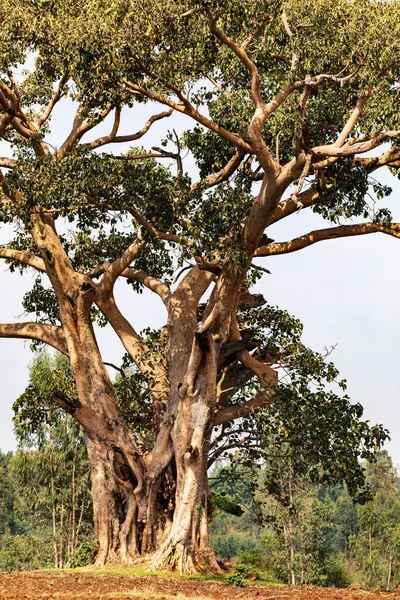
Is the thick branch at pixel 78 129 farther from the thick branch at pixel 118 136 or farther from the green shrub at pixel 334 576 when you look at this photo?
the green shrub at pixel 334 576

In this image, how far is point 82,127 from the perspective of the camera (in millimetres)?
22641

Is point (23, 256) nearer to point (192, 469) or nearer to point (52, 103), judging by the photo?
point (52, 103)

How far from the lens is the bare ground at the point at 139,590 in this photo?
13.3 m

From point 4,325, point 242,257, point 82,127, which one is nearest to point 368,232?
point 242,257

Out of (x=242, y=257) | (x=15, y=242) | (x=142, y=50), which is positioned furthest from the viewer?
(x=15, y=242)

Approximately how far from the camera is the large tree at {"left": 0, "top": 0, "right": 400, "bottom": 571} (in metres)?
17.0

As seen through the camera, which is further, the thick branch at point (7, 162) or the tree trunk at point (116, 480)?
the thick branch at point (7, 162)

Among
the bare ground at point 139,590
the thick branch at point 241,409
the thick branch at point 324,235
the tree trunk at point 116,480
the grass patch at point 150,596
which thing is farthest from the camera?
the thick branch at point 241,409

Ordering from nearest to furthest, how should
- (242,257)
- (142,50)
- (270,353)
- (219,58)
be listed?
(142,50)
(242,257)
(219,58)
(270,353)

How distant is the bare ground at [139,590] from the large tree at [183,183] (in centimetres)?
221

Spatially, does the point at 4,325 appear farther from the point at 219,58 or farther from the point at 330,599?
the point at 330,599

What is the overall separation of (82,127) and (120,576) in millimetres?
11362

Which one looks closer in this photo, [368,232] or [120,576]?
[120,576]

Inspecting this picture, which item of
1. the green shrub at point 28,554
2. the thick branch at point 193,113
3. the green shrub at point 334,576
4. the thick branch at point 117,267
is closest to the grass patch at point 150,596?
the thick branch at point 193,113
